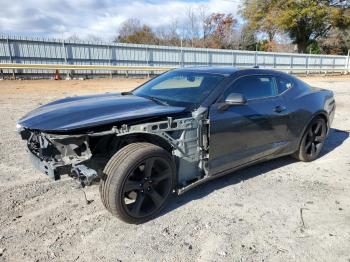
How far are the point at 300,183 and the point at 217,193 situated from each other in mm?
1263

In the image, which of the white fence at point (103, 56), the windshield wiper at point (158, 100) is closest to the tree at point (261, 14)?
the white fence at point (103, 56)

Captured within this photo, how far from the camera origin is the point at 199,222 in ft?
11.0

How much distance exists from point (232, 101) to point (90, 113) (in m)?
1.57

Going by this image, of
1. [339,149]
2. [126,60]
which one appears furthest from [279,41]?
[339,149]

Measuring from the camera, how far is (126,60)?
2339cm

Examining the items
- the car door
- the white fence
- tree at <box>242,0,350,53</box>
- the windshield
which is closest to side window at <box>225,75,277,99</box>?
the car door

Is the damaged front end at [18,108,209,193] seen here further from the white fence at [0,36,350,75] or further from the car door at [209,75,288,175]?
the white fence at [0,36,350,75]

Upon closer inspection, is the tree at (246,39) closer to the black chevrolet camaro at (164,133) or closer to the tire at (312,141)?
the tire at (312,141)

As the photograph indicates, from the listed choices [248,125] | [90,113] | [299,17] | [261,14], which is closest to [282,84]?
[248,125]

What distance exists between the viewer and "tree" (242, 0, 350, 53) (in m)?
38.4

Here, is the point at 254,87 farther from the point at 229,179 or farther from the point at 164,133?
the point at 164,133

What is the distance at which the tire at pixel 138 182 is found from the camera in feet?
10.0

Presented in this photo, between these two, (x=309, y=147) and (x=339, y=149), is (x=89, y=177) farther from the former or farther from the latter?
(x=339, y=149)

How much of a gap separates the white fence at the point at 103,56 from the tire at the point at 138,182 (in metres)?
17.2
